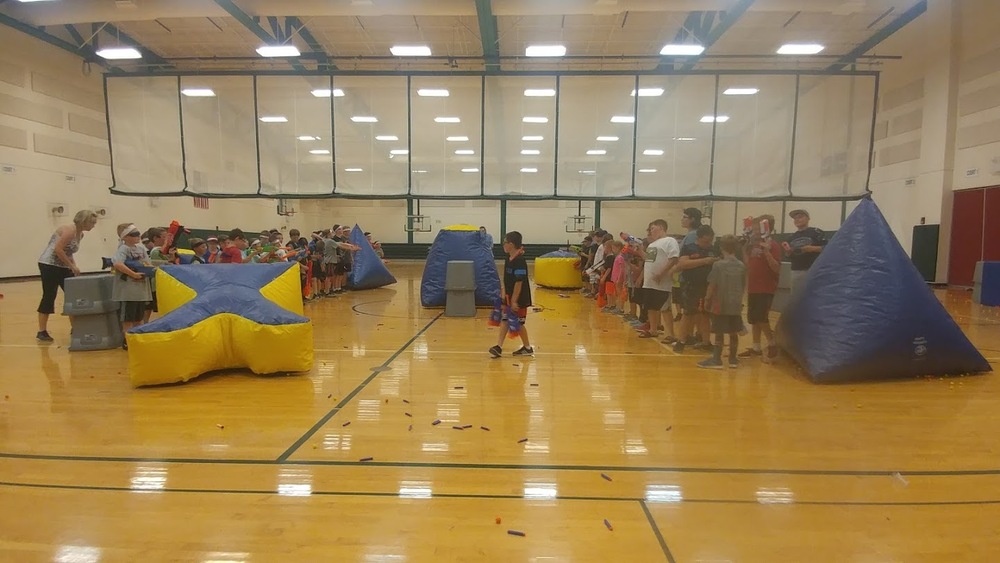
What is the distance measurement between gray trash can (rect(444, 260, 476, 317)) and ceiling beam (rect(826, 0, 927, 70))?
472 inches

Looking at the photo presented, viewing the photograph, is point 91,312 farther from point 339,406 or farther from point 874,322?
point 874,322

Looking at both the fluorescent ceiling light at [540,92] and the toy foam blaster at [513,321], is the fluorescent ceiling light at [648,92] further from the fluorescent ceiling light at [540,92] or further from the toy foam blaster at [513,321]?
the toy foam blaster at [513,321]

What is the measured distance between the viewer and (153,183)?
40.4ft

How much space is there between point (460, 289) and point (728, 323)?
182 inches

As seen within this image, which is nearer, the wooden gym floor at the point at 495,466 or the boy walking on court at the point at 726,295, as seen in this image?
the wooden gym floor at the point at 495,466

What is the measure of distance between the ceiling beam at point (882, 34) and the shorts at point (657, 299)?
11598 millimetres

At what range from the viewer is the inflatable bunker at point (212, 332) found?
424 centimetres

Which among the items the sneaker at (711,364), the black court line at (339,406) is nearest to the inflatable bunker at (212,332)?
the black court line at (339,406)

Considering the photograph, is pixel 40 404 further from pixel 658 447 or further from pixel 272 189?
pixel 272 189

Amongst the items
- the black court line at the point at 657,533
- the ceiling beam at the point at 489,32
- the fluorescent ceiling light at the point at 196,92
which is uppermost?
the ceiling beam at the point at 489,32

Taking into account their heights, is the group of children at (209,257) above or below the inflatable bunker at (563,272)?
above

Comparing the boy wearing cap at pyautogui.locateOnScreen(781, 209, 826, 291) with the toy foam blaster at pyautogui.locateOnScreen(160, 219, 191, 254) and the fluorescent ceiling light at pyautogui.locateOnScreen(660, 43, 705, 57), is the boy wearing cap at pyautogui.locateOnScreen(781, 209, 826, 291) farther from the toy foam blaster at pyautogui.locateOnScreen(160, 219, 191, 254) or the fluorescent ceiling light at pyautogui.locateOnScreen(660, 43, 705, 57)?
the fluorescent ceiling light at pyautogui.locateOnScreen(660, 43, 705, 57)

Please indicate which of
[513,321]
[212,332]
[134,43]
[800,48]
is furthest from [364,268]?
[800,48]

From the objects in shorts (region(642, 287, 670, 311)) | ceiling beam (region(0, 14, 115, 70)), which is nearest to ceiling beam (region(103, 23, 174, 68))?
ceiling beam (region(0, 14, 115, 70))
